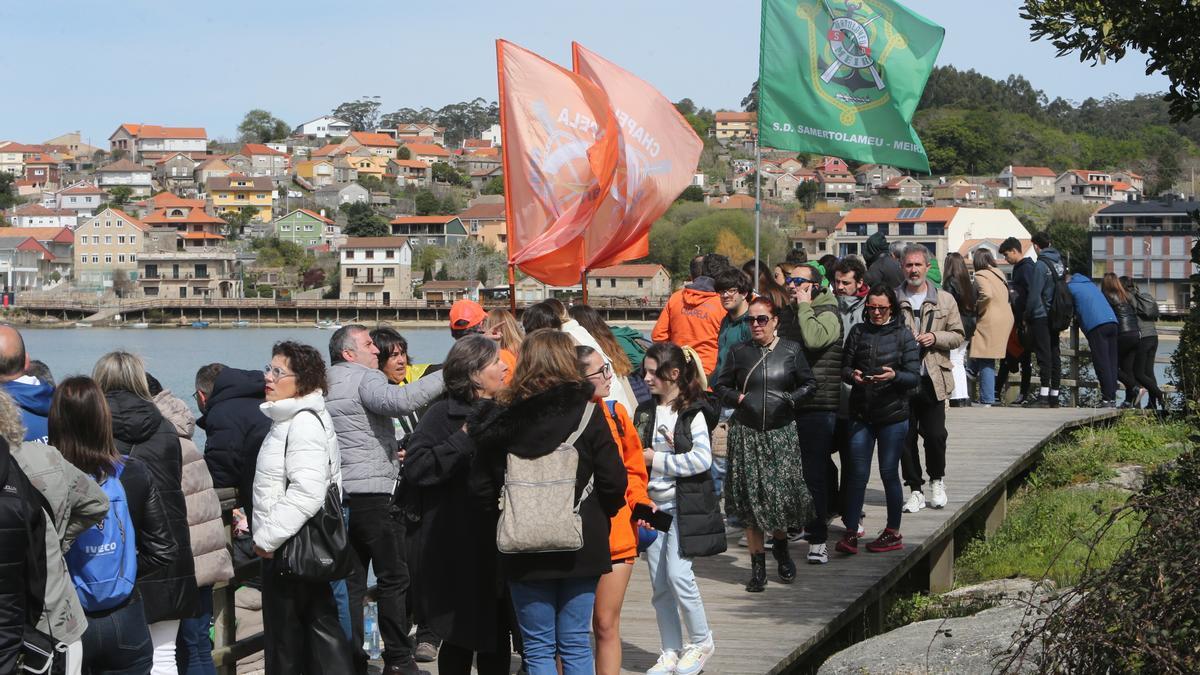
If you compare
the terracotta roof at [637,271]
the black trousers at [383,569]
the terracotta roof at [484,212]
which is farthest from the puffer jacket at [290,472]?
the terracotta roof at [484,212]

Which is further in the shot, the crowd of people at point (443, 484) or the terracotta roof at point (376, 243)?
the terracotta roof at point (376, 243)

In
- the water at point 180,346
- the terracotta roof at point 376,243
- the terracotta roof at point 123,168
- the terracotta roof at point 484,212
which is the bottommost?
the water at point 180,346

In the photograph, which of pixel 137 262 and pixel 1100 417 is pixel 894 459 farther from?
pixel 137 262

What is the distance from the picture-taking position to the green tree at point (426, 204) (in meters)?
178

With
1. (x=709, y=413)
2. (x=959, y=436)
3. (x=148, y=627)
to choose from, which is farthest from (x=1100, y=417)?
(x=148, y=627)

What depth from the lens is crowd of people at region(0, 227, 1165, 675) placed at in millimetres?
5043

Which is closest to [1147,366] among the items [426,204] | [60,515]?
[60,515]

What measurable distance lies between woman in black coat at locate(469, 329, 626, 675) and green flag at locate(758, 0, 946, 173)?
21.9ft

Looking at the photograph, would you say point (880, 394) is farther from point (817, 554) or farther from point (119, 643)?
point (119, 643)

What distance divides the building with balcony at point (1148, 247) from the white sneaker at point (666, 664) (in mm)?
100189

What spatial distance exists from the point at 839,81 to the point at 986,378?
4.30m

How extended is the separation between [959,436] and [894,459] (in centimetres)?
468

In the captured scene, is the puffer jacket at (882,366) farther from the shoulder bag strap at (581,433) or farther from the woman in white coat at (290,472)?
the woman in white coat at (290,472)

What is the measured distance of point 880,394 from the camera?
27.1ft
